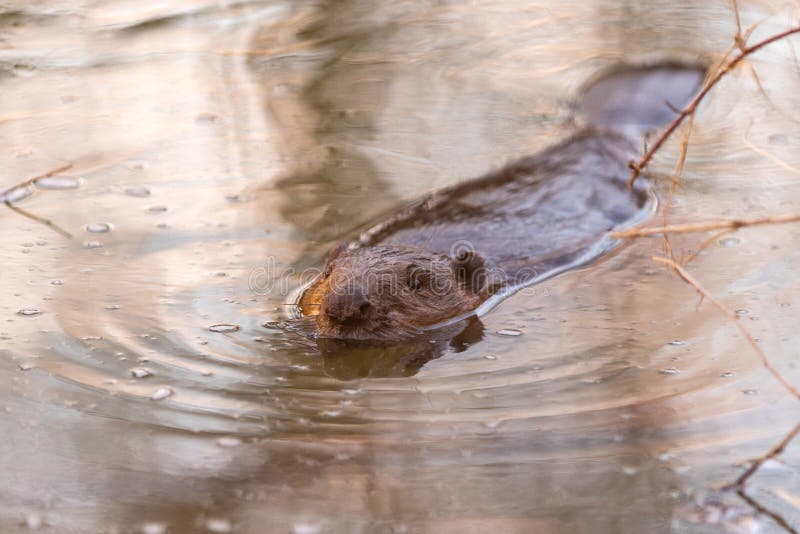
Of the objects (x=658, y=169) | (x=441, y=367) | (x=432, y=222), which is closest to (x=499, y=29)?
(x=658, y=169)

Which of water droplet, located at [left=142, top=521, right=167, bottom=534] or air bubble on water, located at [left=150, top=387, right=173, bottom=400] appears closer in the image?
water droplet, located at [left=142, top=521, right=167, bottom=534]

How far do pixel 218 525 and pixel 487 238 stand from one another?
7.96 ft

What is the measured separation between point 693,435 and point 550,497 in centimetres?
Result: 63

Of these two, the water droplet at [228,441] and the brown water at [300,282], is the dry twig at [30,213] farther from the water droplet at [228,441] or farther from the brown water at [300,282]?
the water droplet at [228,441]

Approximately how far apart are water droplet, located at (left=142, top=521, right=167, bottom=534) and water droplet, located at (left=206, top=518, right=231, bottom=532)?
120 mm

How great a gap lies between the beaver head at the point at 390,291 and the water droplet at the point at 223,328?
33 centimetres

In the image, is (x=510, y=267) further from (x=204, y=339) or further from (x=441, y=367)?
(x=204, y=339)

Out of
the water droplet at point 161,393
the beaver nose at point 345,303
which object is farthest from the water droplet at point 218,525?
the beaver nose at point 345,303

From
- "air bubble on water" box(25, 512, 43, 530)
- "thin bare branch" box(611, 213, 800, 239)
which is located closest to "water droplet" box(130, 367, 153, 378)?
"air bubble on water" box(25, 512, 43, 530)

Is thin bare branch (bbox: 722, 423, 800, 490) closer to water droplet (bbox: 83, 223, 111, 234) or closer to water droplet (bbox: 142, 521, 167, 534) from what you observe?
water droplet (bbox: 142, 521, 167, 534)

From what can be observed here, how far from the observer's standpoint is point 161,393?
362 cm

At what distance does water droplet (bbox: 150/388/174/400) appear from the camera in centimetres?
360

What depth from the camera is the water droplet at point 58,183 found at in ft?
18.3

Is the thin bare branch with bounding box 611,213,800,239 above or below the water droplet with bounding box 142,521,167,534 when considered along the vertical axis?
above
